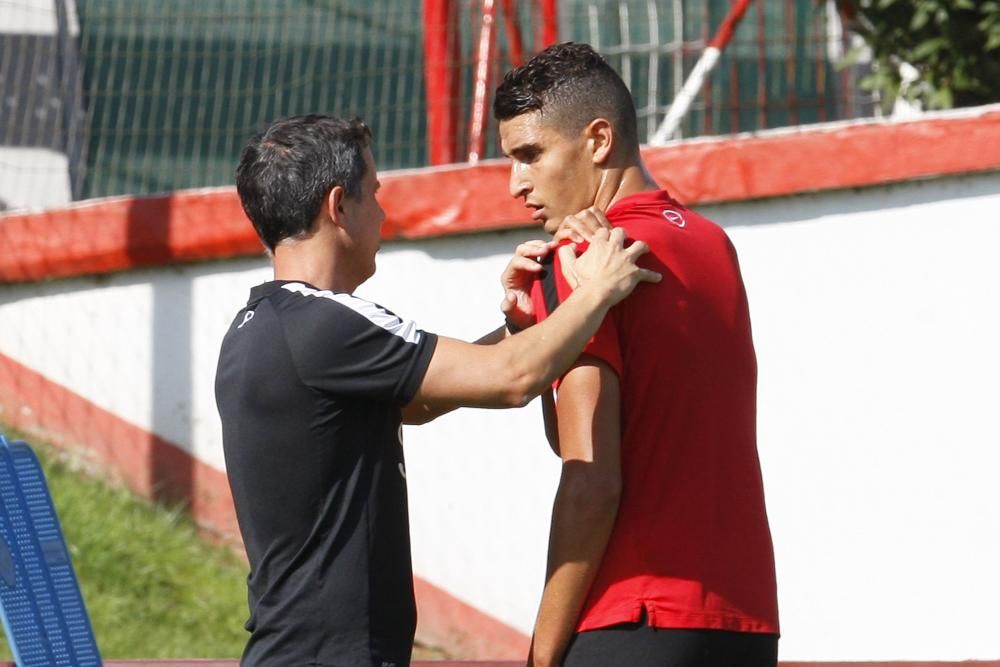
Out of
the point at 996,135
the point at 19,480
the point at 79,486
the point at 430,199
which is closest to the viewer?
the point at 19,480

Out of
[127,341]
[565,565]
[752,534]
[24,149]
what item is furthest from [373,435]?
[24,149]

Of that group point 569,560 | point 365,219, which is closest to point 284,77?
point 365,219

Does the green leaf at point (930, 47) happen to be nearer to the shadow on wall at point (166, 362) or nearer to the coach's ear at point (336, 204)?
the shadow on wall at point (166, 362)

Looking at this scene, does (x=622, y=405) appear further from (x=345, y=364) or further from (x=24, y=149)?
(x=24, y=149)

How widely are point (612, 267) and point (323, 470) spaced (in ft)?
2.03

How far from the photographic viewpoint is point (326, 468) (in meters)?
2.69

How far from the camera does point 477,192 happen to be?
18.7 ft

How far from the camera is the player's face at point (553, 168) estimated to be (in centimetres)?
285

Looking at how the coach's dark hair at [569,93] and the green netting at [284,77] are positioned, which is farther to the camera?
the green netting at [284,77]

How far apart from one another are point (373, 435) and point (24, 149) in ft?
16.6

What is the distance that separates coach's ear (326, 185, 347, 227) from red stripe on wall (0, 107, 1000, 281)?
281 cm

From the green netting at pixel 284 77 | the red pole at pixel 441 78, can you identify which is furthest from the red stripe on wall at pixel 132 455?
the red pole at pixel 441 78

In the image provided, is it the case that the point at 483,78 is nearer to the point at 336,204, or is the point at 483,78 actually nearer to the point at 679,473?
the point at 336,204

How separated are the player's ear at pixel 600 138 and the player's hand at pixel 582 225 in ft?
0.44
